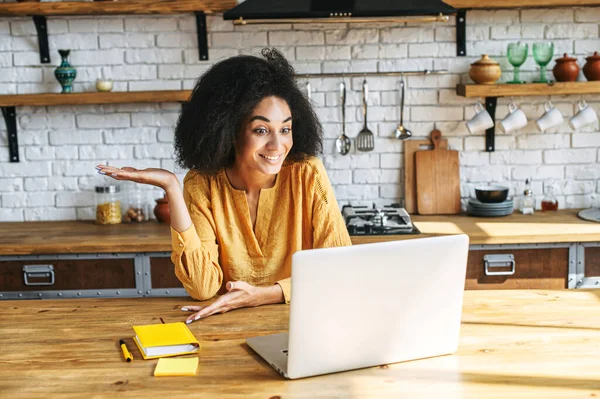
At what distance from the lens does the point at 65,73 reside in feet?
12.5

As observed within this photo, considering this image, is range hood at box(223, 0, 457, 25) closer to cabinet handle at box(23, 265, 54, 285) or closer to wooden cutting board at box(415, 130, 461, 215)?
wooden cutting board at box(415, 130, 461, 215)

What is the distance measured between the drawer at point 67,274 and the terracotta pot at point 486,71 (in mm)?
1869

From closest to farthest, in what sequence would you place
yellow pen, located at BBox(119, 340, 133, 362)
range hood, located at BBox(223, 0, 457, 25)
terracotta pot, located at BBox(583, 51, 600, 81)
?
yellow pen, located at BBox(119, 340, 133, 362) < range hood, located at BBox(223, 0, 457, 25) < terracotta pot, located at BBox(583, 51, 600, 81)

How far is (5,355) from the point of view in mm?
1859

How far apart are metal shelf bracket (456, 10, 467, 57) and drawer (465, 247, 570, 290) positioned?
3.55ft

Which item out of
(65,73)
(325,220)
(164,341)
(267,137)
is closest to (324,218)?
(325,220)

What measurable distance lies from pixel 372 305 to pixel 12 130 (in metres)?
2.90

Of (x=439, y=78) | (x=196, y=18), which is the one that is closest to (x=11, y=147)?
(x=196, y=18)

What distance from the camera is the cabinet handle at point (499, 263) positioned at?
348cm

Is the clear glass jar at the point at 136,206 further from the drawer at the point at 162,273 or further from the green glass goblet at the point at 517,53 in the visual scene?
the green glass goblet at the point at 517,53

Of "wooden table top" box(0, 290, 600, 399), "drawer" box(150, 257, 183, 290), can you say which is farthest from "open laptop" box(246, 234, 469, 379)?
"drawer" box(150, 257, 183, 290)

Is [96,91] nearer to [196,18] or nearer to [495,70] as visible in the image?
[196,18]

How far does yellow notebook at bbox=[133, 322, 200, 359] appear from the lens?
A: 1823 millimetres

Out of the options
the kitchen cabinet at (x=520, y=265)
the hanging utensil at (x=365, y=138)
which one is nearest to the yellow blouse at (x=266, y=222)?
the kitchen cabinet at (x=520, y=265)
